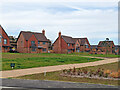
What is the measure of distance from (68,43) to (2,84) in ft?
186

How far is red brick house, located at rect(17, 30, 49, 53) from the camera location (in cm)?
5538

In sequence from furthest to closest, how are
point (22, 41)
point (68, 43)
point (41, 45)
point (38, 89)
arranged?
point (68, 43) < point (41, 45) < point (22, 41) < point (38, 89)

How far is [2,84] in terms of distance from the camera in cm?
902

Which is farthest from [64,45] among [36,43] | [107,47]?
[107,47]

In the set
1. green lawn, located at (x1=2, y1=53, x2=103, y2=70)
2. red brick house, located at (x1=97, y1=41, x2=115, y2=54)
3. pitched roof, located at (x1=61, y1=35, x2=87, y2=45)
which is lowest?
green lawn, located at (x1=2, y1=53, x2=103, y2=70)

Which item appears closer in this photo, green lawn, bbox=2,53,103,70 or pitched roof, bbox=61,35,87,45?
green lawn, bbox=2,53,103,70

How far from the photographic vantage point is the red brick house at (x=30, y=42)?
182 feet

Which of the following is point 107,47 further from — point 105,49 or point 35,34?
point 35,34

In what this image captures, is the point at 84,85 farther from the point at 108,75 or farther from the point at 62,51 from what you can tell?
the point at 62,51

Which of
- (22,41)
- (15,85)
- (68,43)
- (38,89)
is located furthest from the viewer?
(68,43)

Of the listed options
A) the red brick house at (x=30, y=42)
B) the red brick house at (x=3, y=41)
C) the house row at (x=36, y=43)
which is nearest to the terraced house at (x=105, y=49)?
the house row at (x=36, y=43)

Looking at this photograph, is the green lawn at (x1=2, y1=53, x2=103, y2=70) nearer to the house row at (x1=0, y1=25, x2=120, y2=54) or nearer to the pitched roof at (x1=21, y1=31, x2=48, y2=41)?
the house row at (x1=0, y1=25, x2=120, y2=54)

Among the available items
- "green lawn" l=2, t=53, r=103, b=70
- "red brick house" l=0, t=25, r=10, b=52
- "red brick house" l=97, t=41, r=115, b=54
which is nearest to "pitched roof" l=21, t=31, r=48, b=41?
"red brick house" l=0, t=25, r=10, b=52

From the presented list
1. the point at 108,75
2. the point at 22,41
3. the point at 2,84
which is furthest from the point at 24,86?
the point at 22,41
